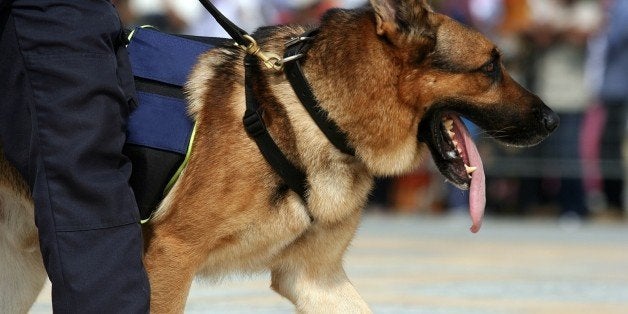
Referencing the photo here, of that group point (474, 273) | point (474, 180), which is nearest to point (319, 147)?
point (474, 180)

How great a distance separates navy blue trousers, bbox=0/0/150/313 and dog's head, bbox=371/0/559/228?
1199mm

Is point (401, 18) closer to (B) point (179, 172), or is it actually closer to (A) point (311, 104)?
(A) point (311, 104)

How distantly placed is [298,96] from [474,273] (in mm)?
4482

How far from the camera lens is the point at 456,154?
14.9ft

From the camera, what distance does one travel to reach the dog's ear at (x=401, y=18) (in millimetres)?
4410

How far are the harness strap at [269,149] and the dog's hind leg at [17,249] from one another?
0.81 m

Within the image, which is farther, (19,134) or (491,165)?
(491,165)

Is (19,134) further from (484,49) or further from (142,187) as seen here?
(484,49)

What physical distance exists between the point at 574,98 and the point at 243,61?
30.5ft

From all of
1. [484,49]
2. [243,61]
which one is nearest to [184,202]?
[243,61]

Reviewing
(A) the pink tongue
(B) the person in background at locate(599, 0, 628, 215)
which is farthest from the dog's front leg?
Answer: (B) the person in background at locate(599, 0, 628, 215)

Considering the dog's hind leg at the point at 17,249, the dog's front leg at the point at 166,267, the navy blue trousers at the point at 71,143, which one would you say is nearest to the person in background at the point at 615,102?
the dog's hind leg at the point at 17,249

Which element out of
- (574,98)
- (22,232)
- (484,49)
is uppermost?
(484,49)

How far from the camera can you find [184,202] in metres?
4.09
